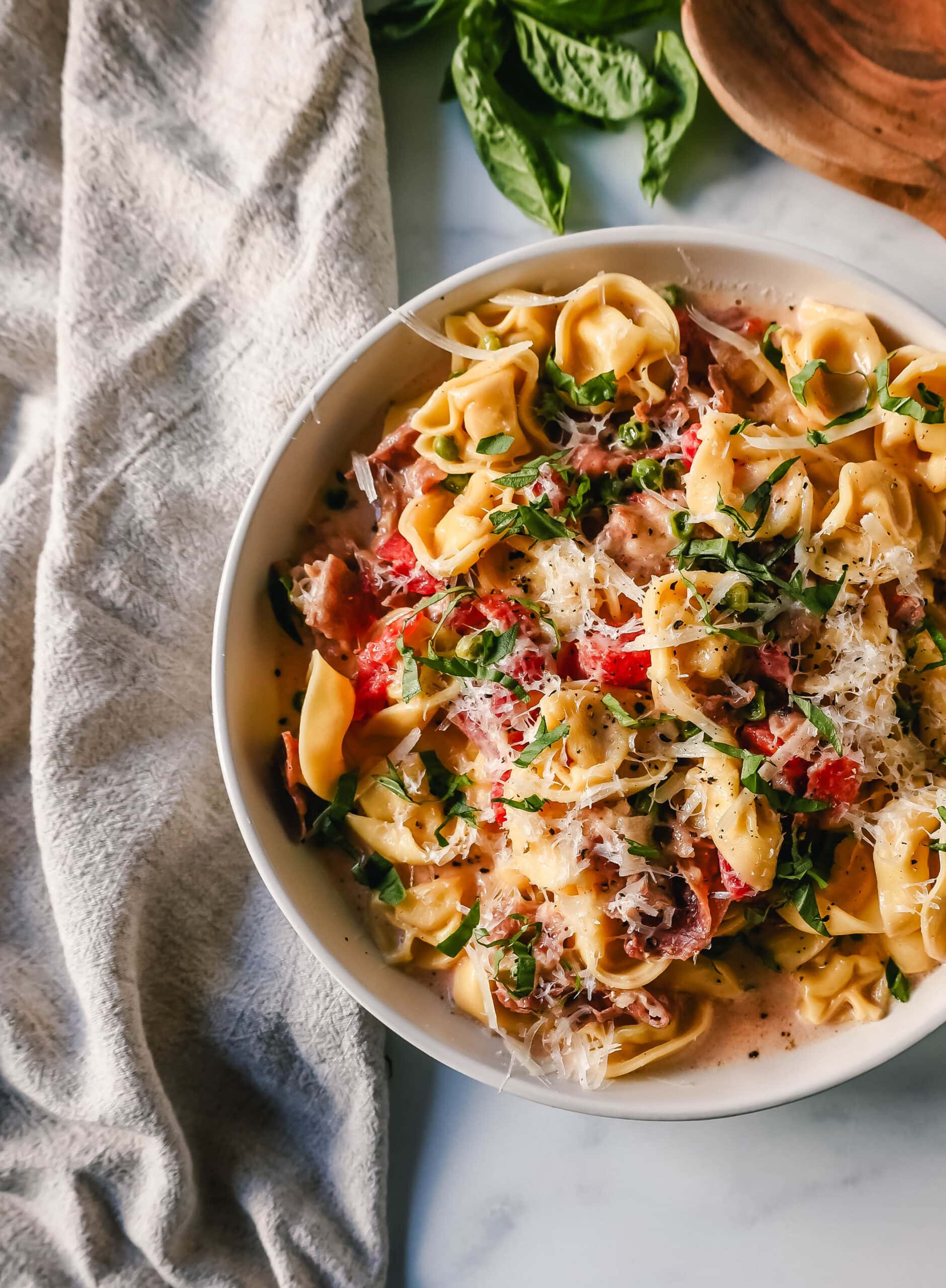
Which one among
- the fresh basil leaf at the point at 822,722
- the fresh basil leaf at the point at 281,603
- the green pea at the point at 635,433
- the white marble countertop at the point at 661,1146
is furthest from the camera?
the white marble countertop at the point at 661,1146

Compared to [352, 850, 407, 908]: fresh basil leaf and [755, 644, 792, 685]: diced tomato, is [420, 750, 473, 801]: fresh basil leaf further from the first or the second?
[755, 644, 792, 685]: diced tomato

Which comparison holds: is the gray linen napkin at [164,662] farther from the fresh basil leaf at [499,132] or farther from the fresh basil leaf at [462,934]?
the fresh basil leaf at [462,934]

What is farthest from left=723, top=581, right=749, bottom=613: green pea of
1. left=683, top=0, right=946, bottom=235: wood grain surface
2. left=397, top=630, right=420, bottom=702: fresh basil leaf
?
left=683, top=0, right=946, bottom=235: wood grain surface

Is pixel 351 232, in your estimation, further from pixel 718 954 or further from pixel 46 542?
pixel 718 954

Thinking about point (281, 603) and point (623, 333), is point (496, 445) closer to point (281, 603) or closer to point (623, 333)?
point (623, 333)

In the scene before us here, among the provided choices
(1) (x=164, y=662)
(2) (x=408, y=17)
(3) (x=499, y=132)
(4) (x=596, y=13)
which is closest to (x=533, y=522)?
(1) (x=164, y=662)

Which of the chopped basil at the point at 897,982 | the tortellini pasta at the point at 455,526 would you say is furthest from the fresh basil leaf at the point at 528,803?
the chopped basil at the point at 897,982
